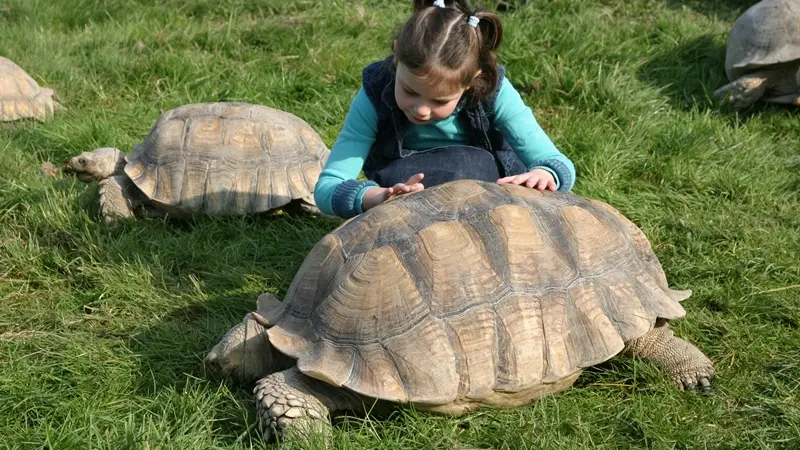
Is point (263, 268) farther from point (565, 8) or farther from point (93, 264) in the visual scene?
point (565, 8)

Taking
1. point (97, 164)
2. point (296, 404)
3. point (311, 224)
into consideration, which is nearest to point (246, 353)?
point (296, 404)

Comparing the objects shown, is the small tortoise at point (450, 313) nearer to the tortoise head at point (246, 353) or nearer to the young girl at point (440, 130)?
the tortoise head at point (246, 353)

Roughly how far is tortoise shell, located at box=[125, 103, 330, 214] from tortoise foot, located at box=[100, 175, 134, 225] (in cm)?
9

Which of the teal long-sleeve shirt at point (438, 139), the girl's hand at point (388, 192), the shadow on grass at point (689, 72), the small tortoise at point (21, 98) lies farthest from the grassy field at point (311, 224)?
the girl's hand at point (388, 192)

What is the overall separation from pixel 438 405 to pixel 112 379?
133 centimetres

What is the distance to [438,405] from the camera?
9.86ft

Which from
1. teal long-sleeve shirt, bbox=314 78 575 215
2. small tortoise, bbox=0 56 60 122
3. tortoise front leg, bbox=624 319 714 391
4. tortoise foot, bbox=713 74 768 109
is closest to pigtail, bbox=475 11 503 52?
teal long-sleeve shirt, bbox=314 78 575 215

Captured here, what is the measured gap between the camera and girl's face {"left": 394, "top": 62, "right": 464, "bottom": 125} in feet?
11.2

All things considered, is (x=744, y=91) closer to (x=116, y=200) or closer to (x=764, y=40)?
(x=764, y=40)

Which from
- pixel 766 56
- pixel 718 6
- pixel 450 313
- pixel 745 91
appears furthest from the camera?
pixel 718 6

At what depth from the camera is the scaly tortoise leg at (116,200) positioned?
4.76 metres

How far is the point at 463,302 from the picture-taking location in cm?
303

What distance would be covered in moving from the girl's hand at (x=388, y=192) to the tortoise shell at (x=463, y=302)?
0.12m

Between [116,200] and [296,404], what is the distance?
2.40 m
